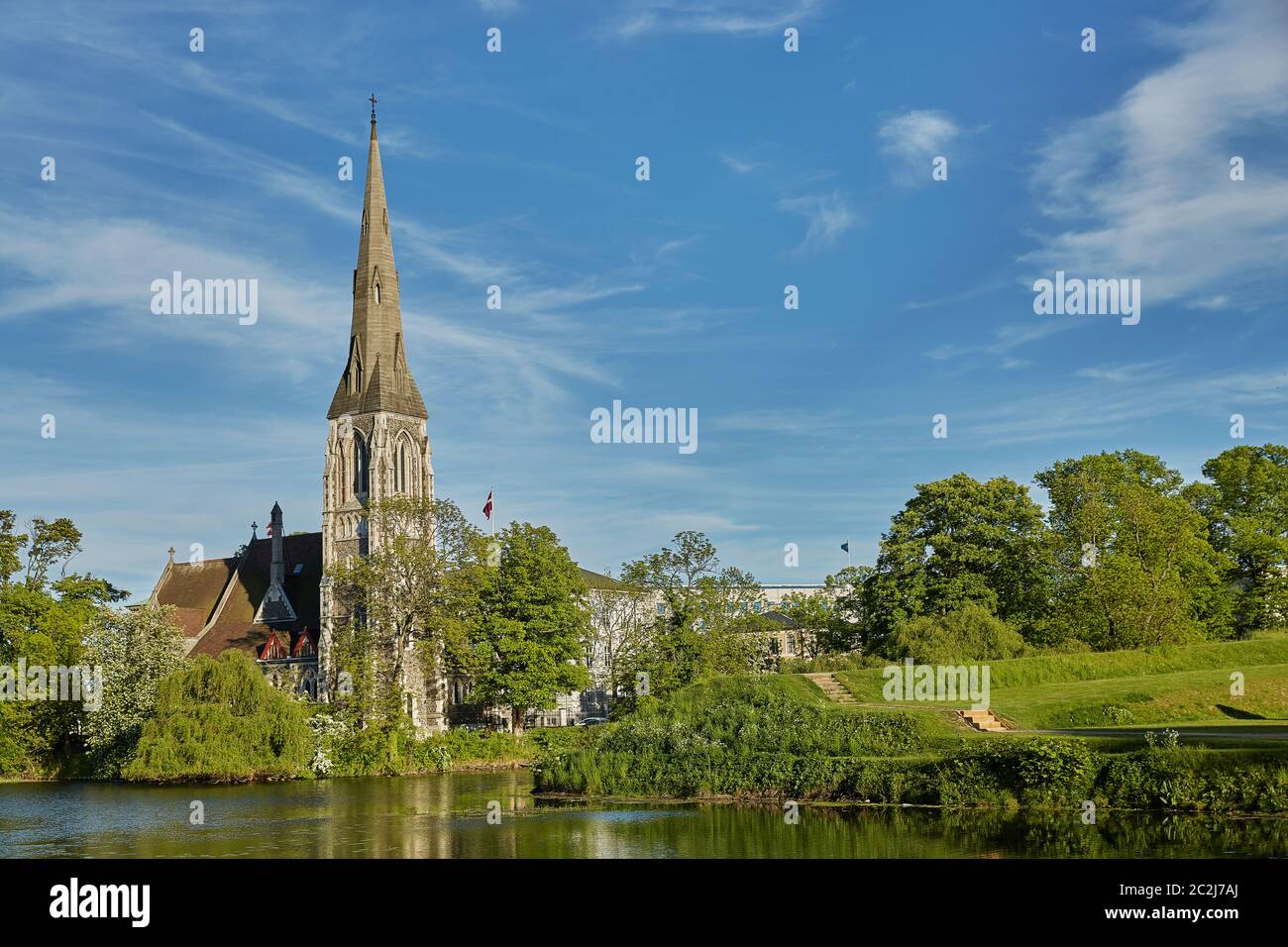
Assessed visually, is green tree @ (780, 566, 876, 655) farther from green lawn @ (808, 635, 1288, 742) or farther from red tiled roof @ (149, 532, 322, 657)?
red tiled roof @ (149, 532, 322, 657)

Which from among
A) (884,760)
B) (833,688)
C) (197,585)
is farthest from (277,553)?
(884,760)

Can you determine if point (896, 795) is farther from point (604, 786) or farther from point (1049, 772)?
point (604, 786)

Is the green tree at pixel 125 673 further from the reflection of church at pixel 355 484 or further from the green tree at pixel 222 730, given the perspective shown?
the reflection of church at pixel 355 484

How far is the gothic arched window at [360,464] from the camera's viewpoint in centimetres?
9356

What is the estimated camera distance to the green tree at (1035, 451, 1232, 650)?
56.8 metres

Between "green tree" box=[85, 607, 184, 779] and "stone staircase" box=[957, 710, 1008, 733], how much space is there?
37.2 m

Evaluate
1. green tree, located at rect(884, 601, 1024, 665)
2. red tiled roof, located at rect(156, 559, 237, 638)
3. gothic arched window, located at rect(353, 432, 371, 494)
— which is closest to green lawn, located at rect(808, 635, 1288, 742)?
green tree, located at rect(884, 601, 1024, 665)

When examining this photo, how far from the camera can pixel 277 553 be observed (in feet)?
324

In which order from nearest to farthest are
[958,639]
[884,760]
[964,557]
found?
1. [884,760]
2. [958,639]
3. [964,557]

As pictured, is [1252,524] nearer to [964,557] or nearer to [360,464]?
[964,557]

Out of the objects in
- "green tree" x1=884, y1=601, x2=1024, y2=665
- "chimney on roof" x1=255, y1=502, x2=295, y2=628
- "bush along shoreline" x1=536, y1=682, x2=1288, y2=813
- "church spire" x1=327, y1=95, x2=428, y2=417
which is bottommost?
"bush along shoreline" x1=536, y1=682, x2=1288, y2=813

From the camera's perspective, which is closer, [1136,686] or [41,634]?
[1136,686]

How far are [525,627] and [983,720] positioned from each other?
34.6 metres
